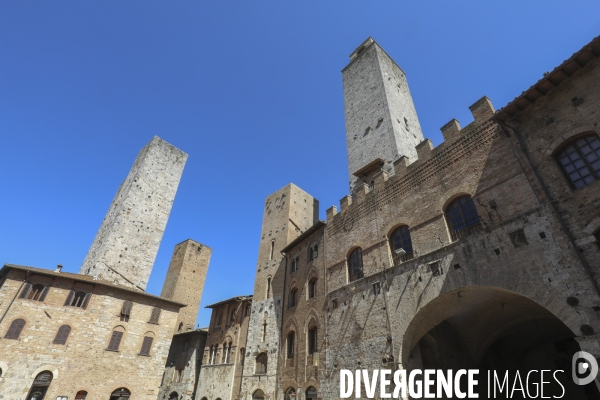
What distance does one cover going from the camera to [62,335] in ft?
56.0

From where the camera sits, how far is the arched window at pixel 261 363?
1850cm

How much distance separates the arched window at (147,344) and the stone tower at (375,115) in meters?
16.1

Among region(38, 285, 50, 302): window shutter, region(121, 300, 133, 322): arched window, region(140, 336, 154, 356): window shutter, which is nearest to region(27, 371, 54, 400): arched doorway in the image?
region(38, 285, 50, 302): window shutter

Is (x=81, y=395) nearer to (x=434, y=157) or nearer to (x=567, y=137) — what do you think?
(x=434, y=157)

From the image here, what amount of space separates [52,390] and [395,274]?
18.3 metres

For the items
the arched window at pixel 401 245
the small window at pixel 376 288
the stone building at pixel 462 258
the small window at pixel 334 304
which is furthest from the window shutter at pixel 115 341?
the arched window at pixel 401 245

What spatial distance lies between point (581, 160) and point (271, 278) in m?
18.2

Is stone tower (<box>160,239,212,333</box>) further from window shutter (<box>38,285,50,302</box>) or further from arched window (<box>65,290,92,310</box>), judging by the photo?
window shutter (<box>38,285,50,302</box>)

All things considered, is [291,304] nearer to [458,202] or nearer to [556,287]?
[458,202]

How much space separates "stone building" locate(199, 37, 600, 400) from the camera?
320 inches

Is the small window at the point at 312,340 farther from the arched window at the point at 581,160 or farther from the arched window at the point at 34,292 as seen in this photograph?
the arched window at the point at 34,292

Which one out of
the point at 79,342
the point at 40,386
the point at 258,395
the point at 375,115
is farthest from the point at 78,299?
the point at 375,115

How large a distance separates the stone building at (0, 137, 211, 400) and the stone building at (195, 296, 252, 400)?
2.35 meters

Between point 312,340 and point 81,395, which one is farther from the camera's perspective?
point 81,395
